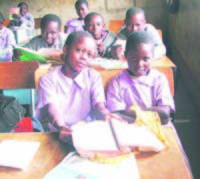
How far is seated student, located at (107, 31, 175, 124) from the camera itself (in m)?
1.39

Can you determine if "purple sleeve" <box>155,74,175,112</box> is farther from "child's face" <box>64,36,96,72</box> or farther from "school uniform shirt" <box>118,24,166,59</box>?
"school uniform shirt" <box>118,24,166,59</box>

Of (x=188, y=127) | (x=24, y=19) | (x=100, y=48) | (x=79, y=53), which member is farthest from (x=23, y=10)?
(x=79, y=53)

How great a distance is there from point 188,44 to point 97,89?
2.38 m

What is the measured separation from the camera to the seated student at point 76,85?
138 cm

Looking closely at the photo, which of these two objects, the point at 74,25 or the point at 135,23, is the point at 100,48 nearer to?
the point at 135,23

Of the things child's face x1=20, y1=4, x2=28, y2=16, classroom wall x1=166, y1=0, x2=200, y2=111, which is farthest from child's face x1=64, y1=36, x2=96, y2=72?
child's face x1=20, y1=4, x2=28, y2=16

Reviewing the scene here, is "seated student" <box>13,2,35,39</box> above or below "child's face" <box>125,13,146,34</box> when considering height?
above

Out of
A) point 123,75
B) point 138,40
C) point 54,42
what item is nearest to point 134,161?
point 123,75

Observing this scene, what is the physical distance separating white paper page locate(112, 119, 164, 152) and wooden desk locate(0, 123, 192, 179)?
3cm

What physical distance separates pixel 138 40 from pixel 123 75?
21cm

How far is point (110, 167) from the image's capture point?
0.79m

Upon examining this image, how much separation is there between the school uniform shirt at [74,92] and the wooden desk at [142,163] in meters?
0.45

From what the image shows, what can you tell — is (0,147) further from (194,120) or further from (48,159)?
(194,120)

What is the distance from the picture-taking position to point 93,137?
2.89ft
